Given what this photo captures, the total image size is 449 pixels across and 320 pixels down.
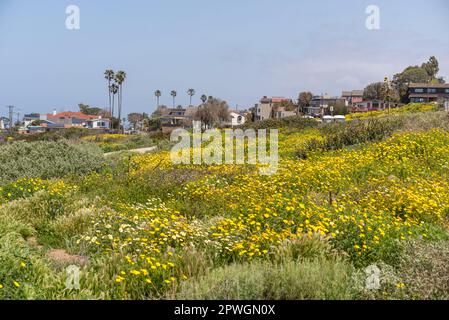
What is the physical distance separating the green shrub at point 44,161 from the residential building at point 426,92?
82.6 metres

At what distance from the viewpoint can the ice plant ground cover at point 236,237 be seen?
478cm

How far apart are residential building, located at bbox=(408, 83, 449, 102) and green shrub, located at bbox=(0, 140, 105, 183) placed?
82581 millimetres

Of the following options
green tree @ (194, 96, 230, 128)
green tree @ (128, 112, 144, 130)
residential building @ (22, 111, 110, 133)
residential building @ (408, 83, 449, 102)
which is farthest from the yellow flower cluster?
green tree @ (128, 112, 144, 130)

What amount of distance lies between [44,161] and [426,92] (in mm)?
89205

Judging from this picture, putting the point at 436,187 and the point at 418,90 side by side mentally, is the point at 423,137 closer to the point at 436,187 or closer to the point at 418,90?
the point at 436,187

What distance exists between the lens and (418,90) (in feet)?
305

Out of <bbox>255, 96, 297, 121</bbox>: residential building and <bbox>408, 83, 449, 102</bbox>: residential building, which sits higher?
<bbox>408, 83, 449, 102</bbox>: residential building

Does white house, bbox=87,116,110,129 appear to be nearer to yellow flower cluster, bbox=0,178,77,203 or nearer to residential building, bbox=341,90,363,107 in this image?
residential building, bbox=341,90,363,107

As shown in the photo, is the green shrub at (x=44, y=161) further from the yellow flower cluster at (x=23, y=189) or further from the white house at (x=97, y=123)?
the white house at (x=97, y=123)

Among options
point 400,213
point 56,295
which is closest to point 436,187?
point 400,213

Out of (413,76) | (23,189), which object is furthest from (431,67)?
(23,189)

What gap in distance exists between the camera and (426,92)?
91812mm

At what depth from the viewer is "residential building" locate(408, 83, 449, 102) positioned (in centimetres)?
8950

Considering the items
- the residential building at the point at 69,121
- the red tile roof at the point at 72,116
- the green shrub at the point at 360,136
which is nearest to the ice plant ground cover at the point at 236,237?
the green shrub at the point at 360,136
